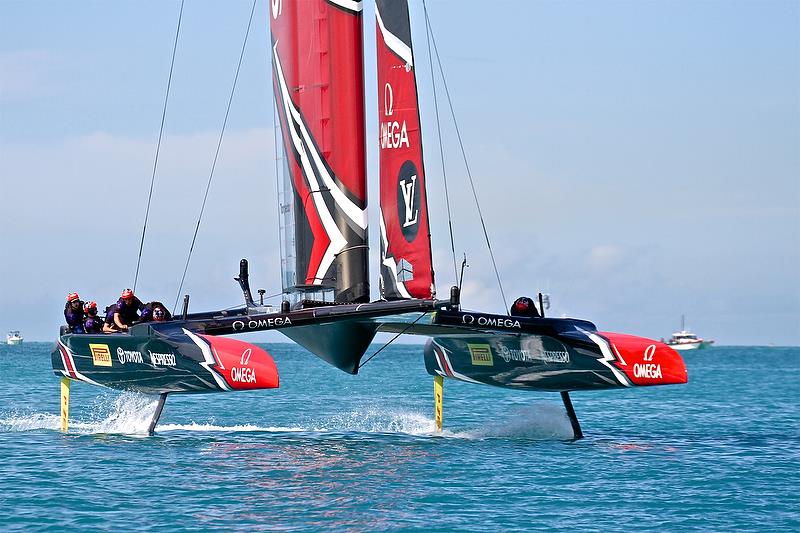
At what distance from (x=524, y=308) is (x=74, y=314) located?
591cm

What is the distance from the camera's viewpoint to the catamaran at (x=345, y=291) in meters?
12.5

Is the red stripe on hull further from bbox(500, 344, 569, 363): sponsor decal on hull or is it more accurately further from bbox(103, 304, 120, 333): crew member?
bbox(103, 304, 120, 333): crew member

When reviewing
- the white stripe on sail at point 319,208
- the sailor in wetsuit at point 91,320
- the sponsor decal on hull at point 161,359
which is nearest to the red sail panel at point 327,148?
the white stripe on sail at point 319,208

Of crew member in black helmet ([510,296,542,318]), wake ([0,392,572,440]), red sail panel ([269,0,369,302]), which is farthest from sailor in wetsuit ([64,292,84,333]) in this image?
crew member in black helmet ([510,296,542,318])

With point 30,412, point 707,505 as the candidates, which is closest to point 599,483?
point 707,505

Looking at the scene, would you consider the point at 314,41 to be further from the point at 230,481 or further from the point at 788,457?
the point at 788,457

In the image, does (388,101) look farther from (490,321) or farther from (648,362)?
(648,362)

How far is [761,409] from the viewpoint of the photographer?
75.6ft

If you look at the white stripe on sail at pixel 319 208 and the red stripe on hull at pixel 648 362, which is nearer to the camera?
the red stripe on hull at pixel 648 362

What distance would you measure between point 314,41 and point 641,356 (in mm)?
5329

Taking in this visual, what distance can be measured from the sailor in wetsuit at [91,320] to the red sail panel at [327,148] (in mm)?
2808

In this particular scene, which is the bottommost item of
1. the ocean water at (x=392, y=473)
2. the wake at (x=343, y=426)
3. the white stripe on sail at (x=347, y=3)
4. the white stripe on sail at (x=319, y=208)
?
the ocean water at (x=392, y=473)

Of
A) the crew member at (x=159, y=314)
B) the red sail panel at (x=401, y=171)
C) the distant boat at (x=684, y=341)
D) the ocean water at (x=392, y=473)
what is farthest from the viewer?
the distant boat at (x=684, y=341)

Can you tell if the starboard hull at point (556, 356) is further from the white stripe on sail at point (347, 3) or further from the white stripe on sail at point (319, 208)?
the white stripe on sail at point (347, 3)
